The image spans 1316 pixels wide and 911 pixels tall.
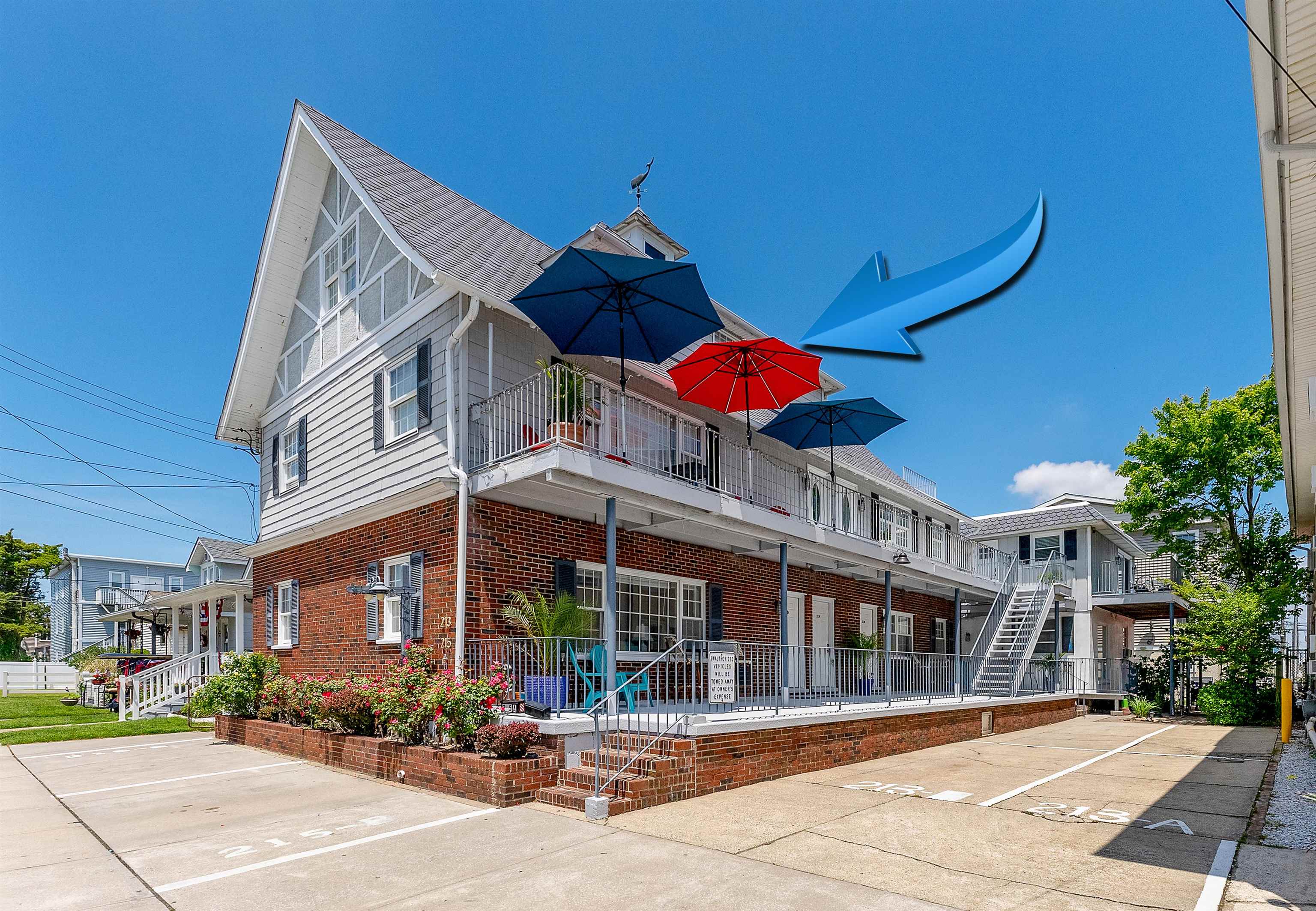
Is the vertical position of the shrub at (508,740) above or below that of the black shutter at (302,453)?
below

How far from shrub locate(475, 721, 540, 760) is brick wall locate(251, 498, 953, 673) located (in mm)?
2133

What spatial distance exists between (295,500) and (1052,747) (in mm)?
14523

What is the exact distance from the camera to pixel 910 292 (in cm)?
1065

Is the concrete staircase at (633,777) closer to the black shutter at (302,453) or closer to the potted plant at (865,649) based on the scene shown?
the potted plant at (865,649)

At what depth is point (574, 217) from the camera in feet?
70.0

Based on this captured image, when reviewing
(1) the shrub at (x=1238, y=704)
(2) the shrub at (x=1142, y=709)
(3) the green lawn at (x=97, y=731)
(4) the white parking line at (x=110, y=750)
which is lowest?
(2) the shrub at (x=1142, y=709)

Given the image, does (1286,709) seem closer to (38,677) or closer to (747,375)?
(747,375)

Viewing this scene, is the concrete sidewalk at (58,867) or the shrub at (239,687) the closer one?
the concrete sidewalk at (58,867)

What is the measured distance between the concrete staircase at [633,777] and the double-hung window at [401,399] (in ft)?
19.6

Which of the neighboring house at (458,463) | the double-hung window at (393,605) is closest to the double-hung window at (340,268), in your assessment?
the neighboring house at (458,463)

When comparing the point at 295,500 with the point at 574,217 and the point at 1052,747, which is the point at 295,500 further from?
the point at 1052,747

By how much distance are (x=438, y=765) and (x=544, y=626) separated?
2.31m

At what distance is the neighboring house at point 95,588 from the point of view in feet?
165

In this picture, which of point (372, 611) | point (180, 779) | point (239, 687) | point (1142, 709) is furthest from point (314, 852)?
point (1142, 709)
